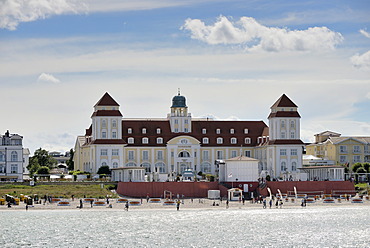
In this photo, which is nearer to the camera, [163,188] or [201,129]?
[163,188]

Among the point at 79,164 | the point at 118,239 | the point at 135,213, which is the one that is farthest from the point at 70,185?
the point at 118,239

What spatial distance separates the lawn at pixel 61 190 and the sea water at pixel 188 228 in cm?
718

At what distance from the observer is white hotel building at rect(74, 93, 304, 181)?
132m

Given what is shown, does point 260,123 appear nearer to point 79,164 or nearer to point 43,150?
point 79,164

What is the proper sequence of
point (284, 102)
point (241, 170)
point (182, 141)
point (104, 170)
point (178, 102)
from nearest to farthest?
1. point (241, 170)
2. point (104, 170)
3. point (284, 102)
4. point (182, 141)
5. point (178, 102)

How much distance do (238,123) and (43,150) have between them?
49871mm

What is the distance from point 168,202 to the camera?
10400 cm

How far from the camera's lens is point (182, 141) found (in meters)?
137

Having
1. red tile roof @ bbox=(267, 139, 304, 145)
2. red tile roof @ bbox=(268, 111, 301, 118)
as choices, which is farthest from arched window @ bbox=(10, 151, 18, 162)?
red tile roof @ bbox=(268, 111, 301, 118)

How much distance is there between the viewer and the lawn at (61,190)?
10794cm

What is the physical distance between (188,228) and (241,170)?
29804 mm

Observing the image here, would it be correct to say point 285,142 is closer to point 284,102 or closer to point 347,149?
point 284,102

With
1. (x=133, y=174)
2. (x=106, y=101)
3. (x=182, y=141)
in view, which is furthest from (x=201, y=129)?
(x=133, y=174)

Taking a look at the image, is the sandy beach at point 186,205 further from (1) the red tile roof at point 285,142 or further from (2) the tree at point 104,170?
(1) the red tile roof at point 285,142
